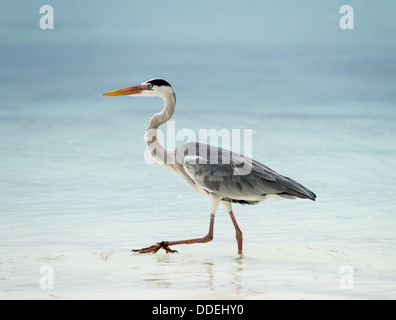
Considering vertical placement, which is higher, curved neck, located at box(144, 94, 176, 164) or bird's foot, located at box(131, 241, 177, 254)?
curved neck, located at box(144, 94, 176, 164)

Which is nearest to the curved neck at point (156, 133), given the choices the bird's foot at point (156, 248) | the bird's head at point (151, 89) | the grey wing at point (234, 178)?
the bird's head at point (151, 89)

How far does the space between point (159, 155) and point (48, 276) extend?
5.39ft

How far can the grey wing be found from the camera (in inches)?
288

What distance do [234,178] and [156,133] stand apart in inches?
32.7

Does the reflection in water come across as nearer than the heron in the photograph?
Yes

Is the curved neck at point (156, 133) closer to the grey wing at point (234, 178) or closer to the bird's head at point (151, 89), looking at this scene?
the bird's head at point (151, 89)

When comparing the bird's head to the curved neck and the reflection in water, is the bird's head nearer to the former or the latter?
the curved neck

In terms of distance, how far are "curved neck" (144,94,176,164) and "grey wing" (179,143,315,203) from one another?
0.84ft

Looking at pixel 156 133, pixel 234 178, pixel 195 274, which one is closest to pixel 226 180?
pixel 234 178

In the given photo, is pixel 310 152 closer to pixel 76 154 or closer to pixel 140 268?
pixel 76 154

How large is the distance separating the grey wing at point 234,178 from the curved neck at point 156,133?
257mm

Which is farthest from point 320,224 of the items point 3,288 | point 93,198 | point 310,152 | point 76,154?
point 76,154

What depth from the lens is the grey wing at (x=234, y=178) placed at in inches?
288

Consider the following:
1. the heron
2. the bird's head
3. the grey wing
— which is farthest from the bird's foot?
the bird's head
